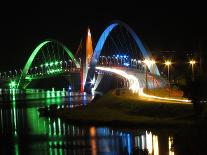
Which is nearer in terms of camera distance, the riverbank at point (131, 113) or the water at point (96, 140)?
the water at point (96, 140)

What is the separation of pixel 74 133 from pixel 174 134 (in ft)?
33.3

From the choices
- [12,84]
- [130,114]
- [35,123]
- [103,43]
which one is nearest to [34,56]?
[12,84]

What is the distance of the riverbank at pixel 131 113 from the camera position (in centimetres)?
4844

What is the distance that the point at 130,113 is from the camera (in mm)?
55562

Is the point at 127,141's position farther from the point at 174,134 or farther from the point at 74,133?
the point at 74,133

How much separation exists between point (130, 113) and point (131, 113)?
0.18 m

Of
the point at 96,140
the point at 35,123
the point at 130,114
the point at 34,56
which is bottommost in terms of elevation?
the point at 96,140

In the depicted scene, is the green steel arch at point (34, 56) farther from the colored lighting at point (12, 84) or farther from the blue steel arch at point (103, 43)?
the blue steel arch at point (103, 43)

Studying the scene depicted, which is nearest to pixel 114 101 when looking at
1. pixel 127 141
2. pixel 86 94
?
pixel 127 141

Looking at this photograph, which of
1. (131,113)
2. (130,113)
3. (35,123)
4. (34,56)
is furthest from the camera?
(34,56)

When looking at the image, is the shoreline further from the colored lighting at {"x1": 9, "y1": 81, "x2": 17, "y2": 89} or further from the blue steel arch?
the colored lighting at {"x1": 9, "y1": 81, "x2": 17, "y2": 89}

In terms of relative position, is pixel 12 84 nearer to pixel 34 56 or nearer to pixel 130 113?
pixel 34 56

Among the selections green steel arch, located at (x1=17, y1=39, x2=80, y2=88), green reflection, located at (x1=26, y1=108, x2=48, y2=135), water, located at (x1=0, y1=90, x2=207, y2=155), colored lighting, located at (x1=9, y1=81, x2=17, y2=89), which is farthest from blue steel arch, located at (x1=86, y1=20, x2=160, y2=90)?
colored lighting, located at (x1=9, y1=81, x2=17, y2=89)

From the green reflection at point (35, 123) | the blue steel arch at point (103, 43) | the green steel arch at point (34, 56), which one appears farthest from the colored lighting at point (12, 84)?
the green reflection at point (35, 123)
